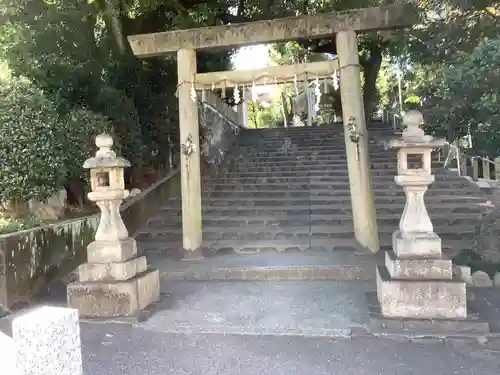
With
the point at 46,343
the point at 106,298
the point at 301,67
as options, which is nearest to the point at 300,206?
the point at 301,67

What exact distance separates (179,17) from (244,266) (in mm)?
6621

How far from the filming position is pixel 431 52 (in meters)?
7.75

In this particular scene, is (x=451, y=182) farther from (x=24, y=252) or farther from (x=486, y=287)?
(x=24, y=252)

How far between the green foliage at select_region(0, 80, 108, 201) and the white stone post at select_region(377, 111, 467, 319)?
5.03m

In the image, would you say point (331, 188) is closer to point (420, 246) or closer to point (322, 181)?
point (322, 181)

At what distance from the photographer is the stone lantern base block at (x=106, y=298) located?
5348 millimetres

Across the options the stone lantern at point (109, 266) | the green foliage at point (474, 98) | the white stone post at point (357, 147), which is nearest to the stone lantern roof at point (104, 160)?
the stone lantern at point (109, 266)

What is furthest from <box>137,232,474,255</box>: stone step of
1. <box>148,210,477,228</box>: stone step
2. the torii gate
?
the torii gate

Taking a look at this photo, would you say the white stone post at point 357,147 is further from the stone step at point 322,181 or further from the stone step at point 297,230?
the stone step at point 322,181

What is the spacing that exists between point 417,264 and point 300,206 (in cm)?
540

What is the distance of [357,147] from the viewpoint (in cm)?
759

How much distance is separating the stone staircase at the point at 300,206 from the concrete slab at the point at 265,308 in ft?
5.72

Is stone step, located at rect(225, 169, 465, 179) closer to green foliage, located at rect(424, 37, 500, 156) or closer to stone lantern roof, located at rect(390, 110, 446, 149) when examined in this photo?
green foliage, located at rect(424, 37, 500, 156)

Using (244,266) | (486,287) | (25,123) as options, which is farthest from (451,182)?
(25,123)
